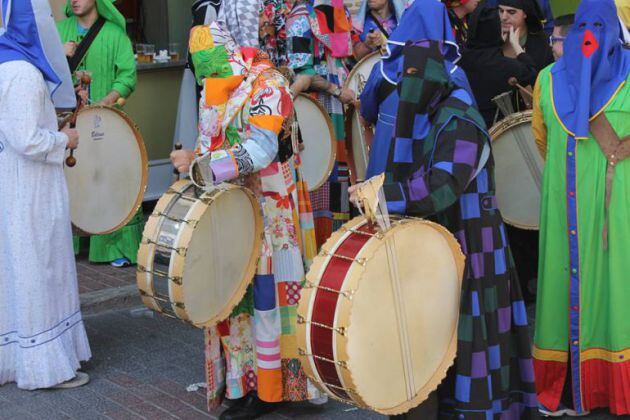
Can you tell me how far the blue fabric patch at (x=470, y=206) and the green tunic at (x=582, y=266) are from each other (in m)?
1.15

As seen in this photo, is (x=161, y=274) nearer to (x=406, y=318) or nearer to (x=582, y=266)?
(x=406, y=318)

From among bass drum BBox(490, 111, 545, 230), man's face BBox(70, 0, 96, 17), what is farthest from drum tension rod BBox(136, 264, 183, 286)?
man's face BBox(70, 0, 96, 17)

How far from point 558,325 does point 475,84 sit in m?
1.93

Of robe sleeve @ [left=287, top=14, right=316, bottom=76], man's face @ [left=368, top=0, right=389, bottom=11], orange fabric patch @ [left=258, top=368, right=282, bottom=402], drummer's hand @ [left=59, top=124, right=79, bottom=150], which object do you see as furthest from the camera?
man's face @ [left=368, top=0, right=389, bottom=11]

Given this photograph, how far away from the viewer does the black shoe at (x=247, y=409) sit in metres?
5.00

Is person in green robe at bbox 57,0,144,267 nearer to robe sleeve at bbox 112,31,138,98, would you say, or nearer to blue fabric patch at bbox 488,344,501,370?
robe sleeve at bbox 112,31,138,98

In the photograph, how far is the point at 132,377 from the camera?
5609 mm

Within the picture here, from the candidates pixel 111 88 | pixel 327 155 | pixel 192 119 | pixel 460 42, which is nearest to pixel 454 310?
pixel 327 155

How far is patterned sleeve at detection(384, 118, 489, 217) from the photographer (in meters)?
3.76

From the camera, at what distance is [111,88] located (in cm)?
744

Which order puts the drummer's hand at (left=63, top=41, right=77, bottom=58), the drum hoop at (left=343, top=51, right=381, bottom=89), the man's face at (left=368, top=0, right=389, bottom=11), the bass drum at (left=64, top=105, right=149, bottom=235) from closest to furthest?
the bass drum at (left=64, top=105, right=149, bottom=235)
the drum hoop at (left=343, top=51, right=381, bottom=89)
the man's face at (left=368, top=0, right=389, bottom=11)
the drummer's hand at (left=63, top=41, right=77, bottom=58)

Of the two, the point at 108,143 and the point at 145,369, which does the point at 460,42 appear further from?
the point at 145,369

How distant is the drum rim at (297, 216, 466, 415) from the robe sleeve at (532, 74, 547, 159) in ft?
5.05

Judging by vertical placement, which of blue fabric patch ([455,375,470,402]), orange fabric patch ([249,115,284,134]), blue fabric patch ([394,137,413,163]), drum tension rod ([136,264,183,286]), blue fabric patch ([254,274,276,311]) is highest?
orange fabric patch ([249,115,284,134])
